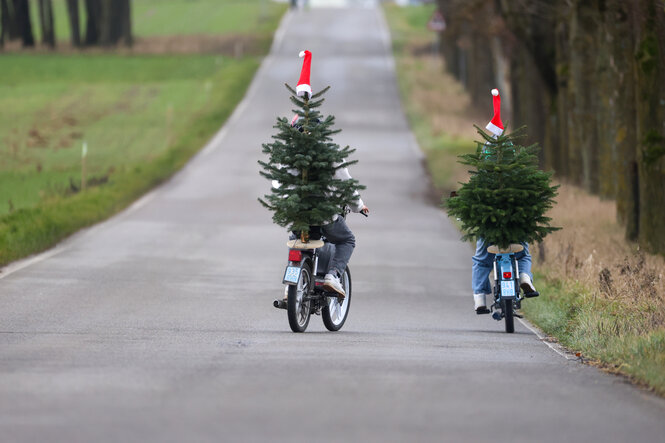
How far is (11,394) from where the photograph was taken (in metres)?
8.23

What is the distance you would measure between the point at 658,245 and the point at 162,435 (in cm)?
1423

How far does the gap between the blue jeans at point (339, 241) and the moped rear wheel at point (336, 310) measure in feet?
1.01

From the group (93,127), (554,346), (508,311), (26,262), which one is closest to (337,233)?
(508,311)

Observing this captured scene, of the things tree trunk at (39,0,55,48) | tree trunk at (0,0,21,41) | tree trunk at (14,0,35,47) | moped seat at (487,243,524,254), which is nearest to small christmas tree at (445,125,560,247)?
moped seat at (487,243,524,254)

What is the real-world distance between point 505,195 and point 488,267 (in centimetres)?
96

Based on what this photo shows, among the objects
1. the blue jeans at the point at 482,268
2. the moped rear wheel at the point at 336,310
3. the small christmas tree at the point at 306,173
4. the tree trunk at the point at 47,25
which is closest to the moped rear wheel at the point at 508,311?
the blue jeans at the point at 482,268

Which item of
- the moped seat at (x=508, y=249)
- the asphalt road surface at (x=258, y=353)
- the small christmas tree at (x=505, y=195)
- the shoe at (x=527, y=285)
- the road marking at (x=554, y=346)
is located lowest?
the road marking at (x=554, y=346)

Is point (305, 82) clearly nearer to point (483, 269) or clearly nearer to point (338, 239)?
point (338, 239)

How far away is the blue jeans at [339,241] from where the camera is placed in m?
12.9

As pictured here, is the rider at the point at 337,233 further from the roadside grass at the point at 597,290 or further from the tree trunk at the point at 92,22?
the tree trunk at the point at 92,22

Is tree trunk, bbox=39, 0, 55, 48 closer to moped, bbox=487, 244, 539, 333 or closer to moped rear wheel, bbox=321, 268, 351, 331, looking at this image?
moped rear wheel, bbox=321, 268, 351, 331

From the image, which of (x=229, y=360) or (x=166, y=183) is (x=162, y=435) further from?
(x=166, y=183)

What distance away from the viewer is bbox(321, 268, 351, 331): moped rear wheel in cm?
1315

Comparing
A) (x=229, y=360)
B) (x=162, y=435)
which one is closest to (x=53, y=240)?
(x=229, y=360)
